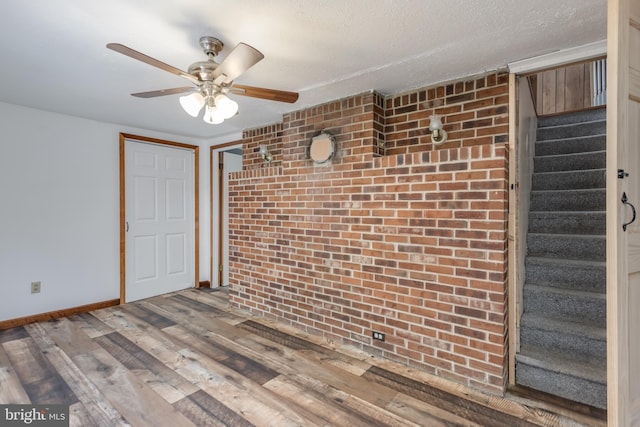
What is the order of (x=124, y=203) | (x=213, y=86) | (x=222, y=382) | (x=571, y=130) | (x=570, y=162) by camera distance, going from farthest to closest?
(x=124, y=203) < (x=571, y=130) < (x=570, y=162) < (x=222, y=382) < (x=213, y=86)

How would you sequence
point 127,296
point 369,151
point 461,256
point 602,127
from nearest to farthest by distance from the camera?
point 461,256 < point 369,151 < point 602,127 < point 127,296

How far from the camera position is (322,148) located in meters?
2.66

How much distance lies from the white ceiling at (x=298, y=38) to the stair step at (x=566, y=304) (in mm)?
1613

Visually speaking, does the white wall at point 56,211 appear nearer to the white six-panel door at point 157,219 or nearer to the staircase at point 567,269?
the white six-panel door at point 157,219

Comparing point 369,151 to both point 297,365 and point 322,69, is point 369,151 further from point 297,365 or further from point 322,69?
point 297,365

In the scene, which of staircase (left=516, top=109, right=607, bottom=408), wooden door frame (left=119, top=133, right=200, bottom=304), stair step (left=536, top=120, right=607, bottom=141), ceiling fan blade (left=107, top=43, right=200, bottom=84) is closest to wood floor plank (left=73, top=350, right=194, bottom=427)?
wooden door frame (left=119, top=133, right=200, bottom=304)

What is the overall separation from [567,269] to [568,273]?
0.10 feet

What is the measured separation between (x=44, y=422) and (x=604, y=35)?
146 inches

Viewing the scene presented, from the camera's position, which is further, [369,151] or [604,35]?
[369,151]

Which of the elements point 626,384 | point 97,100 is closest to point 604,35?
point 626,384

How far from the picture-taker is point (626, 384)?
1.19 metres

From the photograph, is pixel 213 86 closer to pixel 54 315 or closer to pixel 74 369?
pixel 74 369

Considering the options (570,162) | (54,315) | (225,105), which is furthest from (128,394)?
(570,162)

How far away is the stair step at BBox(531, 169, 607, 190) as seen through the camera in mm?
2746
